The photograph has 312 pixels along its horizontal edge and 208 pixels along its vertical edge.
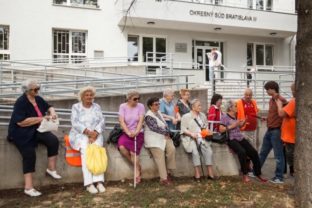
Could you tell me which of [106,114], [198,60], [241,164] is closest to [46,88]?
[106,114]

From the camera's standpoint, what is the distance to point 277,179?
298 inches

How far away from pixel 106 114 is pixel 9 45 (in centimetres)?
964

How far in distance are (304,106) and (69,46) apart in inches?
551

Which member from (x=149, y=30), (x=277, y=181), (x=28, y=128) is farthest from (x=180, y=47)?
(x=28, y=128)

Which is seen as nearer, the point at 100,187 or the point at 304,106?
the point at 304,106

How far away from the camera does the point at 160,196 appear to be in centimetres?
618

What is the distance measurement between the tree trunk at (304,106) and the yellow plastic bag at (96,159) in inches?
118

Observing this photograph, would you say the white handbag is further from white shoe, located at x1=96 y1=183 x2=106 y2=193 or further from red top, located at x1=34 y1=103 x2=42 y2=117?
white shoe, located at x1=96 y1=183 x2=106 y2=193

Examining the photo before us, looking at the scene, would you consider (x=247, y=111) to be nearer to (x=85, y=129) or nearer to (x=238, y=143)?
(x=238, y=143)

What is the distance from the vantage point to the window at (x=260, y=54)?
22969 millimetres

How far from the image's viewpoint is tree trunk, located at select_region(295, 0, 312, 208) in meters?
5.38

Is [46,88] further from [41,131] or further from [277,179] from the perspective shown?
[277,179]

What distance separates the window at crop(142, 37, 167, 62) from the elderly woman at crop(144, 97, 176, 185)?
1273 centimetres

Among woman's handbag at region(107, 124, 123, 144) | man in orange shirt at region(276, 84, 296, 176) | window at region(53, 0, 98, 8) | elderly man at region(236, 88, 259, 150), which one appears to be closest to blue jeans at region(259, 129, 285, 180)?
man in orange shirt at region(276, 84, 296, 176)
